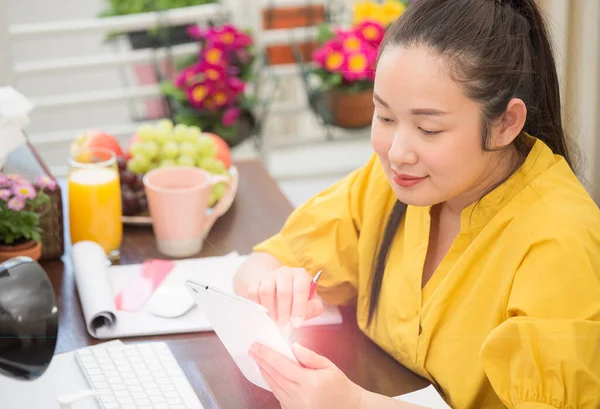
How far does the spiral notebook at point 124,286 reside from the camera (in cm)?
130

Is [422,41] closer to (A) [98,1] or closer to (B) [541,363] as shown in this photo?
(B) [541,363]

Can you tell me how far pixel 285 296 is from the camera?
4.02 feet

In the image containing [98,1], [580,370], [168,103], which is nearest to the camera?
[580,370]

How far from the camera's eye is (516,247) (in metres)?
1.13

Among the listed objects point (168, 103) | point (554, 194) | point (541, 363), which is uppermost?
point (554, 194)

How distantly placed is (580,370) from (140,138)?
39.2 inches

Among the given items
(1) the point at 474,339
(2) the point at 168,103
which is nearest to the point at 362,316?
(1) the point at 474,339

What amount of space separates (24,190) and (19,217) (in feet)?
0.16

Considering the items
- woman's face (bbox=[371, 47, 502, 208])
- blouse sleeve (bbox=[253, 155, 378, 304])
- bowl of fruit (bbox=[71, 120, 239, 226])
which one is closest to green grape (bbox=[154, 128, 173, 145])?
bowl of fruit (bbox=[71, 120, 239, 226])

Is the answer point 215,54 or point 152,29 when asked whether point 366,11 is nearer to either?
point 215,54

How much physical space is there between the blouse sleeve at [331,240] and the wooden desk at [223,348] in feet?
0.17

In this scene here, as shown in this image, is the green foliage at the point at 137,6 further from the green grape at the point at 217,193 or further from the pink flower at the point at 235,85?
the green grape at the point at 217,193

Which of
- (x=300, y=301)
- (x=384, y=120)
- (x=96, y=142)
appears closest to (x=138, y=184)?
(x=96, y=142)

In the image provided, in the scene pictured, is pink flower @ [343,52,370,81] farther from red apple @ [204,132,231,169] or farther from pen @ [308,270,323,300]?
pen @ [308,270,323,300]
